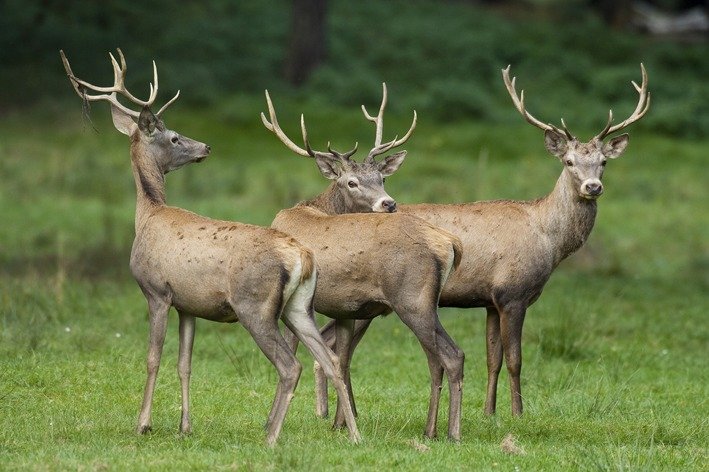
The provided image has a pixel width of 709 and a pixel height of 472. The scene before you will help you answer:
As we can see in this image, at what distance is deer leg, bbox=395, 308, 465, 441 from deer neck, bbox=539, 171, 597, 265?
2.02 meters

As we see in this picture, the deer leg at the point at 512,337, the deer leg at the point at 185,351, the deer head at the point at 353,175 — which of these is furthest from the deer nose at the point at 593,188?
the deer leg at the point at 185,351

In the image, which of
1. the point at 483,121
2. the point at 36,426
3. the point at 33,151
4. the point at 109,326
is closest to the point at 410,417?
the point at 36,426

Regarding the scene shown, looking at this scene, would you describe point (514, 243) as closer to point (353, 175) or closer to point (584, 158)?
point (584, 158)

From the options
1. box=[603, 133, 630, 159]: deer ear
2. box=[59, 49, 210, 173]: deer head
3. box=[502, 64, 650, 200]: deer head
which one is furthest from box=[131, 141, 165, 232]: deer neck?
box=[603, 133, 630, 159]: deer ear

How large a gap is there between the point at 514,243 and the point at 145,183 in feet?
8.96

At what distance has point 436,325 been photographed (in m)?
8.56

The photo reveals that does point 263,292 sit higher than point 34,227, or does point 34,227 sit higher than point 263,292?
point 263,292

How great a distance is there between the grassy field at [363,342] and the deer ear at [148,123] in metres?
1.85

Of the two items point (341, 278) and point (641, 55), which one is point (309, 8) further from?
point (341, 278)

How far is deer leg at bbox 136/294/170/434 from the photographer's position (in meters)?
8.34

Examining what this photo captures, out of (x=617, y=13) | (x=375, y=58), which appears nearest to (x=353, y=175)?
(x=375, y=58)

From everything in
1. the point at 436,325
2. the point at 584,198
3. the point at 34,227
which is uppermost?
the point at 584,198

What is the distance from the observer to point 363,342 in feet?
40.9

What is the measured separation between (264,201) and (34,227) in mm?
3199
